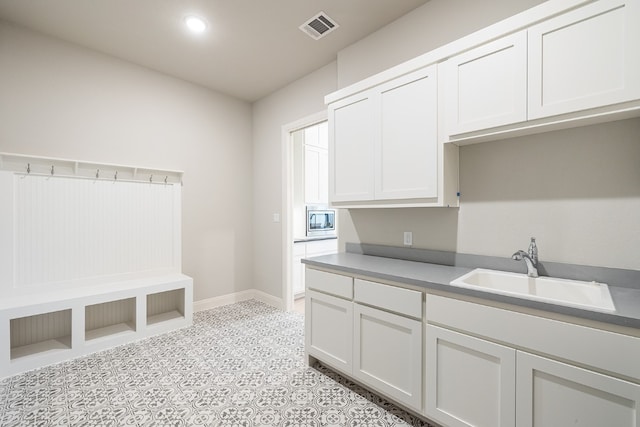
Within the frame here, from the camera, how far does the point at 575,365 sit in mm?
1141

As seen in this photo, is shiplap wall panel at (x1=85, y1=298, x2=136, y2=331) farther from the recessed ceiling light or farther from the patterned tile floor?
the recessed ceiling light

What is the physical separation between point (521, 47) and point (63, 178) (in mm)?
3683

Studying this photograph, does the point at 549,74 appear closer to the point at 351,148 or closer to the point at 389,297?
the point at 351,148

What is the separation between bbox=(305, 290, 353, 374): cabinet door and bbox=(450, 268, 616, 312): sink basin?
2.73ft

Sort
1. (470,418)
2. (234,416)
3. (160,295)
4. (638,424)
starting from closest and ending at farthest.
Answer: (638,424) → (470,418) → (234,416) → (160,295)

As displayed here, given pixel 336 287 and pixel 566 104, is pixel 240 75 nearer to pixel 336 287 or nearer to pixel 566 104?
pixel 336 287

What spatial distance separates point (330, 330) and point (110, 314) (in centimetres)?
239

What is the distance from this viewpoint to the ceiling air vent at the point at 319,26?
238cm

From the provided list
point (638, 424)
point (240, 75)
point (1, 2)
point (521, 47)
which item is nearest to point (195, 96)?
point (240, 75)

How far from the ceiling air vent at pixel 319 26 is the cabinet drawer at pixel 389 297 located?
2.17m

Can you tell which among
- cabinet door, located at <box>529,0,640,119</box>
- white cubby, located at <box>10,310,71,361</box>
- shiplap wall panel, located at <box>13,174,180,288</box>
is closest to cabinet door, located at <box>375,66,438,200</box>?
cabinet door, located at <box>529,0,640,119</box>

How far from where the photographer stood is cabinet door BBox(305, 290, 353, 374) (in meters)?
1.99

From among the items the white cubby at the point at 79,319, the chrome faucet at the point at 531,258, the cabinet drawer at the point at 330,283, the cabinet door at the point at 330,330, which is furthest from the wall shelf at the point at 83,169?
the chrome faucet at the point at 531,258

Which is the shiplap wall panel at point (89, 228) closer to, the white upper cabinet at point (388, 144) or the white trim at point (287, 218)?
the white trim at point (287, 218)
